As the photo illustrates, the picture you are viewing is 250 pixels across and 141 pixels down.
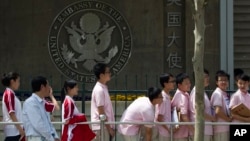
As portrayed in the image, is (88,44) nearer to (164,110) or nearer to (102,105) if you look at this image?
(164,110)

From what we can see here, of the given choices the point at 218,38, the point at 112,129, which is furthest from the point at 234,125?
the point at 218,38

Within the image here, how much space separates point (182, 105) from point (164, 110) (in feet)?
0.89

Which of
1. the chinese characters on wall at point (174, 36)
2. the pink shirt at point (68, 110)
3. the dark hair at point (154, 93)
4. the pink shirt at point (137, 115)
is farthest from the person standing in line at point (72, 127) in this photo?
the chinese characters on wall at point (174, 36)

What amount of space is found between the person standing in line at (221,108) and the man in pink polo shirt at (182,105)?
16.2 inches

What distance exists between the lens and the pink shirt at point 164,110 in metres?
11.6

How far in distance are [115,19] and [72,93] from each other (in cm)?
591

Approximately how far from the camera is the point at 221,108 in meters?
12.0

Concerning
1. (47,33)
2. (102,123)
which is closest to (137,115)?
(102,123)

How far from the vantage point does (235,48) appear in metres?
17.4

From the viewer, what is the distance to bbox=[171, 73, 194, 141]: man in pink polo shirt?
Answer: 11.7 metres

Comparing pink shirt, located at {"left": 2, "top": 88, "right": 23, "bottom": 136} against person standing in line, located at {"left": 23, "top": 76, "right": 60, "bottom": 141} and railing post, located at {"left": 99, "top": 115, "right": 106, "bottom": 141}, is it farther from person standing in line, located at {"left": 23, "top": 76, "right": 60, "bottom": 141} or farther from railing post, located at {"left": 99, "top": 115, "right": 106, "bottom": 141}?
person standing in line, located at {"left": 23, "top": 76, "right": 60, "bottom": 141}

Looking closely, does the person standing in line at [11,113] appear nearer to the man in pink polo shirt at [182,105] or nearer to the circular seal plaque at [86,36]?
the man in pink polo shirt at [182,105]

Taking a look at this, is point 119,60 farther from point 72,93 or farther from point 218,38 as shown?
point 72,93

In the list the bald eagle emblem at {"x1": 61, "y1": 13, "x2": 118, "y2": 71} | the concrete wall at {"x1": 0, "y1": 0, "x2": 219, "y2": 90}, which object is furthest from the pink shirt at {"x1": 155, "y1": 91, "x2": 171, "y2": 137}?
the bald eagle emblem at {"x1": 61, "y1": 13, "x2": 118, "y2": 71}
